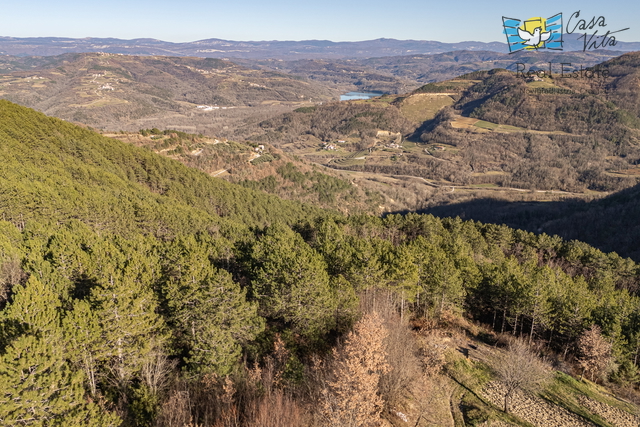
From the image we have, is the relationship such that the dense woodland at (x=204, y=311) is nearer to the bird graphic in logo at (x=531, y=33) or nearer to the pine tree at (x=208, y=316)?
the pine tree at (x=208, y=316)

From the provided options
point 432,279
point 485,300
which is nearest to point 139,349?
point 432,279

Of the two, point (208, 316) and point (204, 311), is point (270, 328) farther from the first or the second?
point (204, 311)

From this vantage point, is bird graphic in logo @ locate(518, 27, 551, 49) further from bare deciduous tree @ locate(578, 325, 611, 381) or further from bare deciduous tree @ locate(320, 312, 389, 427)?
bare deciduous tree @ locate(320, 312, 389, 427)

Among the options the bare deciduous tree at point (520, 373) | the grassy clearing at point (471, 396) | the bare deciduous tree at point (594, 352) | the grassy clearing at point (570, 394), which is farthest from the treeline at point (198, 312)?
the bare deciduous tree at point (520, 373)

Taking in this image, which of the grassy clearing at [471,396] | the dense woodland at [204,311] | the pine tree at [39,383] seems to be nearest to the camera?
the pine tree at [39,383]

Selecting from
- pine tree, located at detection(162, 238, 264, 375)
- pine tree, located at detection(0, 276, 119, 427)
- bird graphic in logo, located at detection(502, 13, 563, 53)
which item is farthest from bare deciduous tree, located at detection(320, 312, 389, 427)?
bird graphic in logo, located at detection(502, 13, 563, 53)

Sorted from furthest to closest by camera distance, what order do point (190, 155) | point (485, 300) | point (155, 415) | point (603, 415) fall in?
point (190, 155)
point (485, 300)
point (603, 415)
point (155, 415)

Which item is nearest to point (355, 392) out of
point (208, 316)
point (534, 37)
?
point (208, 316)

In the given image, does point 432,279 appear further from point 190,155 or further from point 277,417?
point 190,155

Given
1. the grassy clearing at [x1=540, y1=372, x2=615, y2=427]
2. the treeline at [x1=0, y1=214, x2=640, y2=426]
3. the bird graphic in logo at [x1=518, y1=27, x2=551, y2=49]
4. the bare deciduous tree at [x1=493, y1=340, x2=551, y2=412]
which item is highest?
the bird graphic in logo at [x1=518, y1=27, x2=551, y2=49]
